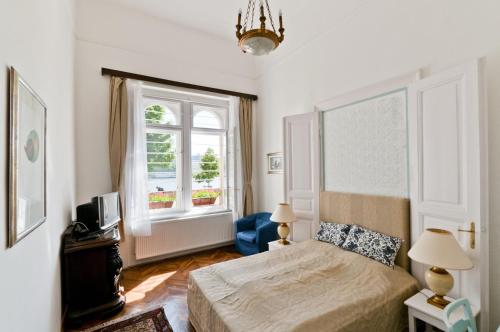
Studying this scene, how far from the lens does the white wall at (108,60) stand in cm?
333

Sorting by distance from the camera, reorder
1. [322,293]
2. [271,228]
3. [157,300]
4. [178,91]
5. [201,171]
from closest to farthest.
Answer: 1. [322,293]
2. [157,300]
3. [271,228]
4. [178,91]
5. [201,171]

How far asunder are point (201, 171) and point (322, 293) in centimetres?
314

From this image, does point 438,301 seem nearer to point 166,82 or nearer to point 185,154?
point 185,154

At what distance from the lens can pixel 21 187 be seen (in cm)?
124

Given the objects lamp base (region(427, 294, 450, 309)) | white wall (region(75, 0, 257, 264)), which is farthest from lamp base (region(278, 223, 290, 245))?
white wall (region(75, 0, 257, 264))

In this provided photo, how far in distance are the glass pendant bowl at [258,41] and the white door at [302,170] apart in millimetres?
1539

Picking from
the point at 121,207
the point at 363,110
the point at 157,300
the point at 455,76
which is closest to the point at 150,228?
the point at 121,207

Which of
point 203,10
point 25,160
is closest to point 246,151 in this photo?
point 203,10

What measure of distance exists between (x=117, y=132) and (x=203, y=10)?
7.64ft

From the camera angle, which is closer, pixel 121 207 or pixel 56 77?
pixel 56 77

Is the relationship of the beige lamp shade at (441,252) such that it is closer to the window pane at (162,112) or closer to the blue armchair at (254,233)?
the blue armchair at (254,233)

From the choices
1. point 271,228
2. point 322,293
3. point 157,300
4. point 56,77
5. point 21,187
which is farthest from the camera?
point 271,228

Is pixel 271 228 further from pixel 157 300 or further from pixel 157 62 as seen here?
pixel 157 62

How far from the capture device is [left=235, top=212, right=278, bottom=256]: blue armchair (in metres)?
3.62
